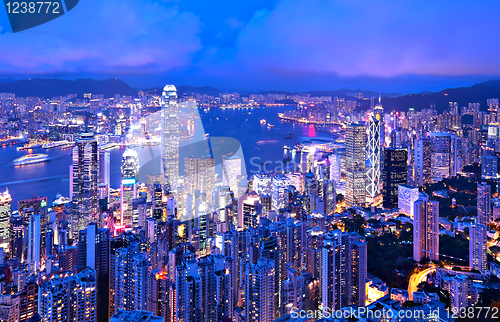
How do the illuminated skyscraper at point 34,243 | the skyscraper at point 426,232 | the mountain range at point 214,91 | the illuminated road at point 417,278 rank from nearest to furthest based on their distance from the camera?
the illuminated road at point 417,278 → the illuminated skyscraper at point 34,243 → the skyscraper at point 426,232 → the mountain range at point 214,91

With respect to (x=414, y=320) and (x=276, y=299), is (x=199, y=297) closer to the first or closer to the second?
(x=276, y=299)

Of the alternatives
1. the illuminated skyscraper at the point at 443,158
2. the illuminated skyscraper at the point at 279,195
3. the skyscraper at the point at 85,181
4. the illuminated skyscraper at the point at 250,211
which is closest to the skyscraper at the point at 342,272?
the illuminated skyscraper at the point at 250,211

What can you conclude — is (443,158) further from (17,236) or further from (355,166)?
(17,236)

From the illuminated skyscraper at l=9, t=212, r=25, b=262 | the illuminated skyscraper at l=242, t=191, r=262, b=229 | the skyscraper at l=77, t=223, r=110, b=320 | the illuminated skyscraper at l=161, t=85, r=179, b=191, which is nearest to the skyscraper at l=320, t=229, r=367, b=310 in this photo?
the illuminated skyscraper at l=242, t=191, r=262, b=229

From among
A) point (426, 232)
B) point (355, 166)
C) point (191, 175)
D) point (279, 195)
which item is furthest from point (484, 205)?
point (191, 175)

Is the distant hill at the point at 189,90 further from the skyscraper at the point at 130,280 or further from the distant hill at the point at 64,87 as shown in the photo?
the skyscraper at the point at 130,280
